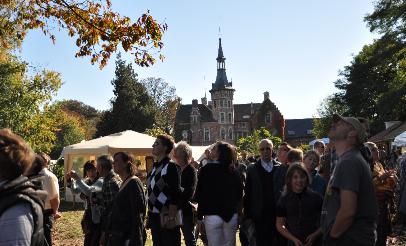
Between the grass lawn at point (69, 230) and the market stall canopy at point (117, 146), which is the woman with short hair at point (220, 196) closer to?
the grass lawn at point (69, 230)

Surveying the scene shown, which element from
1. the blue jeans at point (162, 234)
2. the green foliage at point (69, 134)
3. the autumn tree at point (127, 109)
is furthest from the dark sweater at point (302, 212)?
the green foliage at point (69, 134)

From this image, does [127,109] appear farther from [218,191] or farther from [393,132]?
[218,191]

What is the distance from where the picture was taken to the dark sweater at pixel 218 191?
6375 mm

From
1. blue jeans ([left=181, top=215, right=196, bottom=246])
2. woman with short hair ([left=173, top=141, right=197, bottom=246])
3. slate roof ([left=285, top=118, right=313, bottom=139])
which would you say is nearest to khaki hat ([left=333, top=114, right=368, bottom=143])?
woman with short hair ([left=173, top=141, right=197, bottom=246])

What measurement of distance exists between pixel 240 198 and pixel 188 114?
72.7 metres

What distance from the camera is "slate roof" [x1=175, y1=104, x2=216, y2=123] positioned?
7888cm

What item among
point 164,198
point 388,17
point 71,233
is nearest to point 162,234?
point 164,198

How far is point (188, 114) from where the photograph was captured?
7919cm

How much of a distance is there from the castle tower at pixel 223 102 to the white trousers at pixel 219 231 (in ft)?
243

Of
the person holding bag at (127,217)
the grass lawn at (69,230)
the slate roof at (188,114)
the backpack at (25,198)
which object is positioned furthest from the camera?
the slate roof at (188,114)

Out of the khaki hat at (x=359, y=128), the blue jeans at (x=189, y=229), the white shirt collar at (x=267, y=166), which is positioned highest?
the khaki hat at (x=359, y=128)

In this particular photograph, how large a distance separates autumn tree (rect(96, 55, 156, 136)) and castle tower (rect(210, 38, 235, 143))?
27882mm

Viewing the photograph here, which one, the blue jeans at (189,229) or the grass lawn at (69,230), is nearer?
the blue jeans at (189,229)

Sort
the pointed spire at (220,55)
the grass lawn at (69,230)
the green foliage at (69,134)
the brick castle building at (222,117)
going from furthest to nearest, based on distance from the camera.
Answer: the pointed spire at (220,55) < the brick castle building at (222,117) < the green foliage at (69,134) < the grass lawn at (69,230)
